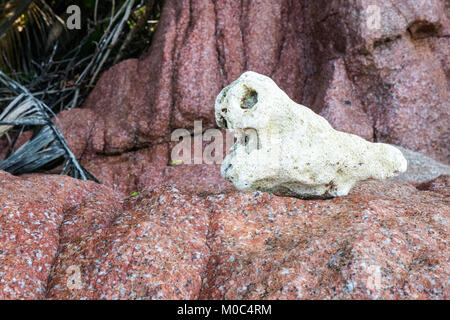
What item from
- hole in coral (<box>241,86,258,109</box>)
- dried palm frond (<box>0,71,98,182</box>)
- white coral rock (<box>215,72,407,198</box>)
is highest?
hole in coral (<box>241,86,258,109</box>)

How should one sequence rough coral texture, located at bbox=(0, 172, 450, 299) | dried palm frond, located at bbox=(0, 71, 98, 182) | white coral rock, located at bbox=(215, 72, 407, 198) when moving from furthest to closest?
dried palm frond, located at bbox=(0, 71, 98, 182) < white coral rock, located at bbox=(215, 72, 407, 198) < rough coral texture, located at bbox=(0, 172, 450, 299)

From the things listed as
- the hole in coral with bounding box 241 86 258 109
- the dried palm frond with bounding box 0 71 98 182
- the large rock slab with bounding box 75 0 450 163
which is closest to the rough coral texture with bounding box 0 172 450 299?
the hole in coral with bounding box 241 86 258 109

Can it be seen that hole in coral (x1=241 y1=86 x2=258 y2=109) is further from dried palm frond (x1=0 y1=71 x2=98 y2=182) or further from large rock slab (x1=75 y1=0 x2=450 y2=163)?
large rock slab (x1=75 y1=0 x2=450 y2=163)

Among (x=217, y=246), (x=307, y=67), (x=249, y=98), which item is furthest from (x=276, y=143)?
(x=307, y=67)

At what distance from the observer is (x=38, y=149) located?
14.0 ft

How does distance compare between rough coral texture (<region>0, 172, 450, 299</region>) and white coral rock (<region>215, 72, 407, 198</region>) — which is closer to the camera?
rough coral texture (<region>0, 172, 450, 299</region>)

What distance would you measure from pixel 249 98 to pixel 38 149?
2.20m

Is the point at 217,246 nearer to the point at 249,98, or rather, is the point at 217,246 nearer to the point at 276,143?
the point at 276,143

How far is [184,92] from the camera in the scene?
5.18 meters

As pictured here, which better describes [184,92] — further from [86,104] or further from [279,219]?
[279,219]

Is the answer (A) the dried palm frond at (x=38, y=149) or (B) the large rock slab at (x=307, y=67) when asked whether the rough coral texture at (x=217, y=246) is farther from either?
(B) the large rock slab at (x=307, y=67)

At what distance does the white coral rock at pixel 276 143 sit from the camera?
9.85ft

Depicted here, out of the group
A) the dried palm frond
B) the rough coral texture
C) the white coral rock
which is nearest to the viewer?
the rough coral texture

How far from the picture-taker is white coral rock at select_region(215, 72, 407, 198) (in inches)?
118
